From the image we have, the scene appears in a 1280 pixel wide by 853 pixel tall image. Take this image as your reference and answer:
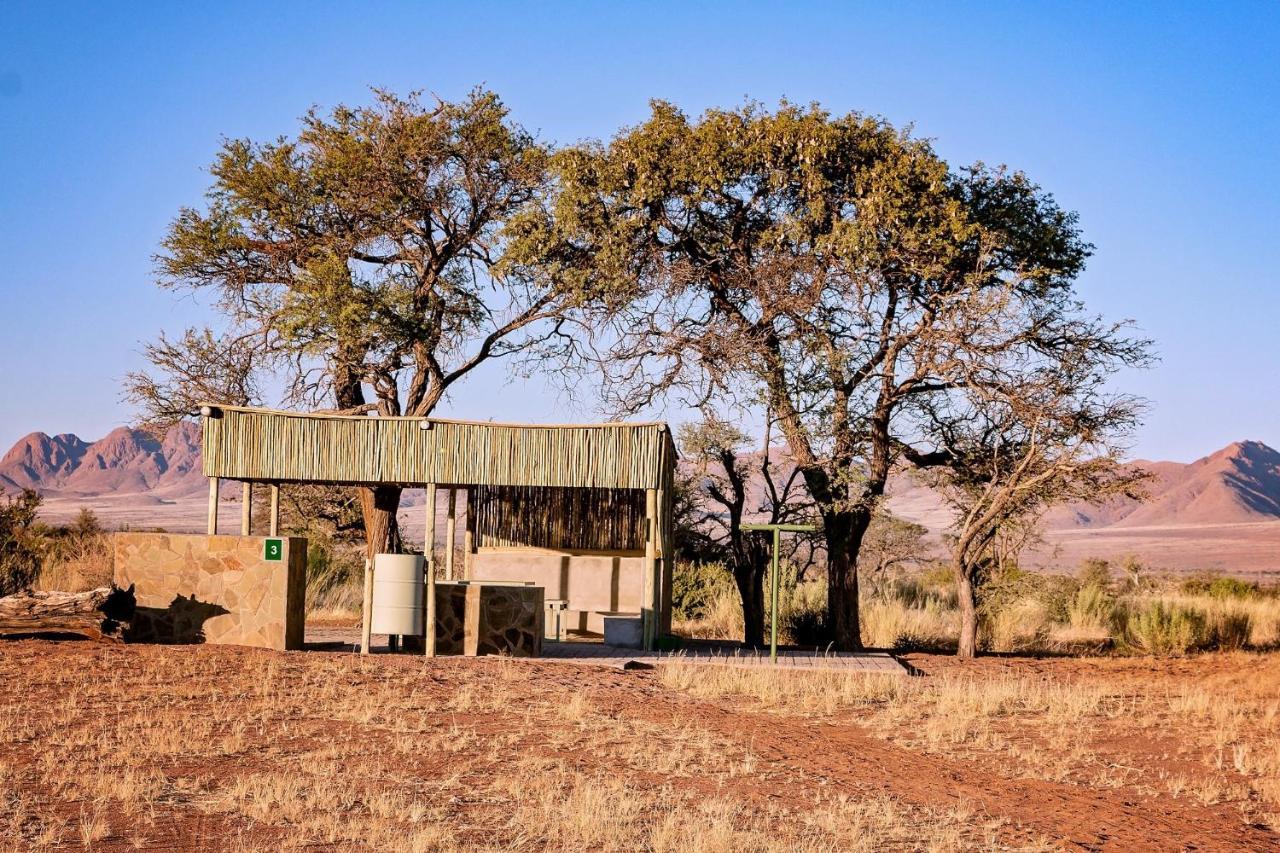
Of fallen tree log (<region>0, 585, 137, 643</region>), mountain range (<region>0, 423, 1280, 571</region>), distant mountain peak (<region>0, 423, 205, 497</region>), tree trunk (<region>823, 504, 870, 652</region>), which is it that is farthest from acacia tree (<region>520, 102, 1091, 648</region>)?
distant mountain peak (<region>0, 423, 205, 497</region>)

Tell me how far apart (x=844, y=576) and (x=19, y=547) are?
14.5 metres

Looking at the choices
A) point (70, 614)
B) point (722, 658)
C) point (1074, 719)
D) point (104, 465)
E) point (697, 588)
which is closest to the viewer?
point (1074, 719)

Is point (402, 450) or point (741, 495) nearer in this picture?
point (402, 450)

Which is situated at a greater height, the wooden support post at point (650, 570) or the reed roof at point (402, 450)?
the reed roof at point (402, 450)

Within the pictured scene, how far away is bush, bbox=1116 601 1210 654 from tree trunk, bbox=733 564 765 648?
20.1 ft

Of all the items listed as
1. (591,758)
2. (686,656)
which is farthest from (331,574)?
(591,758)

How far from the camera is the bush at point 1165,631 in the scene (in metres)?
22.0

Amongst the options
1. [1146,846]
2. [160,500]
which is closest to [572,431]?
[1146,846]

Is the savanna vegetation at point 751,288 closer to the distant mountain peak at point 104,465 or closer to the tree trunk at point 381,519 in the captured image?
the tree trunk at point 381,519

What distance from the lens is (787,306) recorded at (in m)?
20.3

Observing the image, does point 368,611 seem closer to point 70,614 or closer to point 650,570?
point 70,614

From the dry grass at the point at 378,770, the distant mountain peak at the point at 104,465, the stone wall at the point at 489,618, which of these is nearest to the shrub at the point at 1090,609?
the stone wall at the point at 489,618

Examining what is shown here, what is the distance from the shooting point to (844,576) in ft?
70.4

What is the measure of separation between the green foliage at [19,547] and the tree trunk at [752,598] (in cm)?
1156
